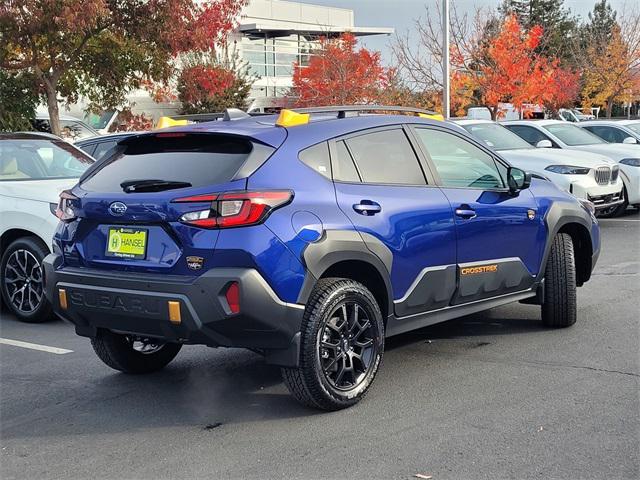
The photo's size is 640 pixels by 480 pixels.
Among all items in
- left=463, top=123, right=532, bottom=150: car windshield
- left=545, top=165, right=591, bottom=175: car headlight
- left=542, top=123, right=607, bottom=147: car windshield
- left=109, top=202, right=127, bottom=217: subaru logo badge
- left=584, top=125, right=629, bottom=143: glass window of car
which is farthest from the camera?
left=584, top=125, right=629, bottom=143: glass window of car

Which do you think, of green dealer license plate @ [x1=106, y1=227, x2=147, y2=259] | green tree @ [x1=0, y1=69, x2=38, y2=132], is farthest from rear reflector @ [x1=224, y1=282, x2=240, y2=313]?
green tree @ [x1=0, y1=69, x2=38, y2=132]

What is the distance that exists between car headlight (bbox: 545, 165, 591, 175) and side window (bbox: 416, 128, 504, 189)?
23.6 ft

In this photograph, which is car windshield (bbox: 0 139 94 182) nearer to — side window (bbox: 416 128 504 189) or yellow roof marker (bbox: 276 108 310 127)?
yellow roof marker (bbox: 276 108 310 127)

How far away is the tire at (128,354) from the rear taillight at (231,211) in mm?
1406

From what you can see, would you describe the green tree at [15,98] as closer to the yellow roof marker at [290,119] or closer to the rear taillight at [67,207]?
the rear taillight at [67,207]

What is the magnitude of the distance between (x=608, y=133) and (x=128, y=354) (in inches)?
553

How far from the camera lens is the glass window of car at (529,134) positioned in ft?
49.1

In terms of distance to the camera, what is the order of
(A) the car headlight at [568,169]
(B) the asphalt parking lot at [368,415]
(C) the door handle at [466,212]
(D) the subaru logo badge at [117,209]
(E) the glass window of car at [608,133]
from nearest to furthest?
(B) the asphalt parking lot at [368,415] < (D) the subaru logo badge at [117,209] < (C) the door handle at [466,212] < (A) the car headlight at [568,169] < (E) the glass window of car at [608,133]

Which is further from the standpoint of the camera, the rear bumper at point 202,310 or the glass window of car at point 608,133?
the glass window of car at point 608,133

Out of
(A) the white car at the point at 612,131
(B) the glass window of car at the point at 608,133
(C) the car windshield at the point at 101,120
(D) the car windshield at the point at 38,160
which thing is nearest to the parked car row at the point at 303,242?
(D) the car windshield at the point at 38,160

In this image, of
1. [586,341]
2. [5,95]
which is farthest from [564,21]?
[586,341]

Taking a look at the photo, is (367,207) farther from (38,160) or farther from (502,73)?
(502,73)

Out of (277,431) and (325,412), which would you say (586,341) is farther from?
(277,431)

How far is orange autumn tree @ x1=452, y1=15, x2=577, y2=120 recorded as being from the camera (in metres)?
26.2
